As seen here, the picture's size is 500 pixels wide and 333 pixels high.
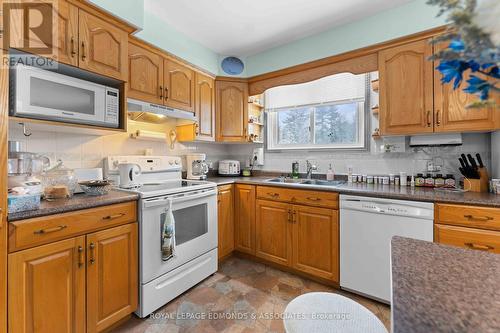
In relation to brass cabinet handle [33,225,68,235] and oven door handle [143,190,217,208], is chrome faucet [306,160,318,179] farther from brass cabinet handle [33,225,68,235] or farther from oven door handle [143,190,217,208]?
brass cabinet handle [33,225,68,235]

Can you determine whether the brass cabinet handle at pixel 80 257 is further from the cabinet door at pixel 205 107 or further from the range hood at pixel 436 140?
the range hood at pixel 436 140

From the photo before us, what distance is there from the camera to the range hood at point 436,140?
1922 mm

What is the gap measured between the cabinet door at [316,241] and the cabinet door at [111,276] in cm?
141

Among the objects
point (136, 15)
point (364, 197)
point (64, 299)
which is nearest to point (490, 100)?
point (364, 197)

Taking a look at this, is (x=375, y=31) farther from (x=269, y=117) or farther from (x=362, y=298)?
(x=362, y=298)

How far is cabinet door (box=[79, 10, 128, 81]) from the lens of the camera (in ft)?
5.19

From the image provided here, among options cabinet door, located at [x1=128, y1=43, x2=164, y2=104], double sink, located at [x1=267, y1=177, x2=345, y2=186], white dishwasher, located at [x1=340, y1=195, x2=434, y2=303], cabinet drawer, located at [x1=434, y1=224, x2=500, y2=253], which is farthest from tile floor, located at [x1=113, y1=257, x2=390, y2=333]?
cabinet door, located at [x1=128, y1=43, x2=164, y2=104]

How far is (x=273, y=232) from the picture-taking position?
2.36 meters

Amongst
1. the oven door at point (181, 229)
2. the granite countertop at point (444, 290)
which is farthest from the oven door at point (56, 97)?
the granite countertop at point (444, 290)

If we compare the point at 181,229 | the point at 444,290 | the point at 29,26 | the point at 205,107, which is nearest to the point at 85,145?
the point at 29,26

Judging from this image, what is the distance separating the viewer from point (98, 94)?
5.50 ft

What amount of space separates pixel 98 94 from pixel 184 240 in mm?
1330

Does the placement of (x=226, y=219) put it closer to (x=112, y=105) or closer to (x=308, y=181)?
(x=308, y=181)

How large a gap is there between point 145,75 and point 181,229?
56.2 inches
